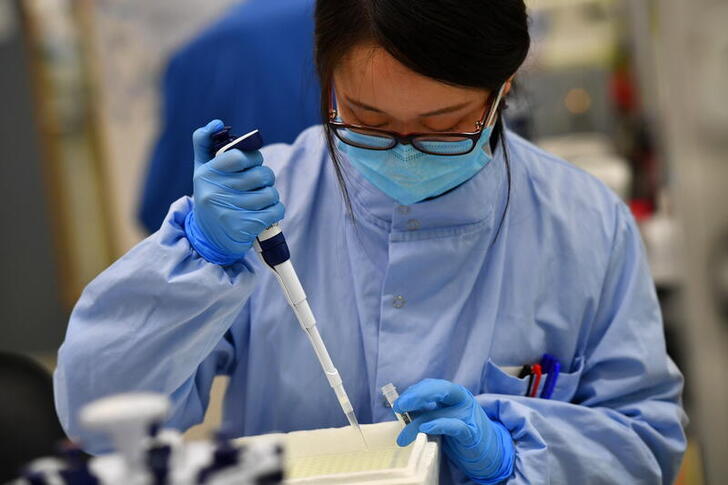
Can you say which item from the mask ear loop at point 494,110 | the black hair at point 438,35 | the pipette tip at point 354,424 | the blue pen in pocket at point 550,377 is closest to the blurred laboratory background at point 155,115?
the black hair at point 438,35

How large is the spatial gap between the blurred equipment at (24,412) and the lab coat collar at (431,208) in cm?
81

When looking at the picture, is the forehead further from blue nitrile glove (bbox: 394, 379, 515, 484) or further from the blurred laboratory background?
blue nitrile glove (bbox: 394, 379, 515, 484)

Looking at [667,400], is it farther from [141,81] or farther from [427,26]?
[141,81]

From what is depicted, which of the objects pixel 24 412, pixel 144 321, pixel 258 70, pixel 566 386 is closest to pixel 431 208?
pixel 566 386

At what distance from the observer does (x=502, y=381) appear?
1.40m

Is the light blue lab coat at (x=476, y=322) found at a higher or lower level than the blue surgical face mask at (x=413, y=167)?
lower

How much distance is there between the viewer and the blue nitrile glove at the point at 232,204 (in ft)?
4.01

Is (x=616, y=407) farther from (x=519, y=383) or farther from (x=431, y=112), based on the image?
(x=431, y=112)

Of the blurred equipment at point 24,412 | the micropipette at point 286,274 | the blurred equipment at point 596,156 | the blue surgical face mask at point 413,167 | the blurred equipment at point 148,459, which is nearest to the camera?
the blurred equipment at point 148,459

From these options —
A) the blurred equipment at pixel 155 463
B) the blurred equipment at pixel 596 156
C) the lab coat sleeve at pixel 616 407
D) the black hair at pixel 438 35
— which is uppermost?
the black hair at pixel 438 35

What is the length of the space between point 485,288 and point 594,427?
266 millimetres

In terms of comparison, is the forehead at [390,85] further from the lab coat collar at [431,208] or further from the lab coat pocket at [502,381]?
the lab coat pocket at [502,381]

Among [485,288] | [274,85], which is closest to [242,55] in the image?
[274,85]

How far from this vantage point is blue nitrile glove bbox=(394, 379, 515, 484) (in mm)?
1248
